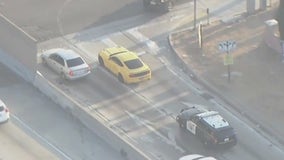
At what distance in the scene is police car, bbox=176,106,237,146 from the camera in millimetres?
43031

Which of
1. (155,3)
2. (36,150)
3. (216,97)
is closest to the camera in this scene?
(36,150)

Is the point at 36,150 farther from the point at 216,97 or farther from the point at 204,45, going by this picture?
the point at 204,45

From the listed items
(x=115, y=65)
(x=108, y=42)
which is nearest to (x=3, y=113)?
(x=115, y=65)

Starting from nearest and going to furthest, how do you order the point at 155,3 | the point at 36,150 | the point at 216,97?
the point at 36,150 < the point at 216,97 < the point at 155,3

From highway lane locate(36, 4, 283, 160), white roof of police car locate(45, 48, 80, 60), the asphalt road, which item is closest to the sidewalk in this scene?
highway lane locate(36, 4, 283, 160)

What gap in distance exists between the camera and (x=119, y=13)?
58656 millimetres

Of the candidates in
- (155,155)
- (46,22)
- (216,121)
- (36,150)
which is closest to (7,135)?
(36,150)

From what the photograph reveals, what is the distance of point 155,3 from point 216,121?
16.4 metres

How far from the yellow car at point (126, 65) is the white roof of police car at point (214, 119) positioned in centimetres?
620

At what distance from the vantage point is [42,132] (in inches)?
1769

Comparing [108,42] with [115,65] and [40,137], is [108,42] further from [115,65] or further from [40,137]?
[40,137]

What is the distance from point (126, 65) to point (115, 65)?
2.92 ft

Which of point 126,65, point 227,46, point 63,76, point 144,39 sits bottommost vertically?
A: point 144,39

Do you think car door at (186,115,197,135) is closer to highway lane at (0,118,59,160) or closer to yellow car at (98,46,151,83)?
yellow car at (98,46,151,83)
